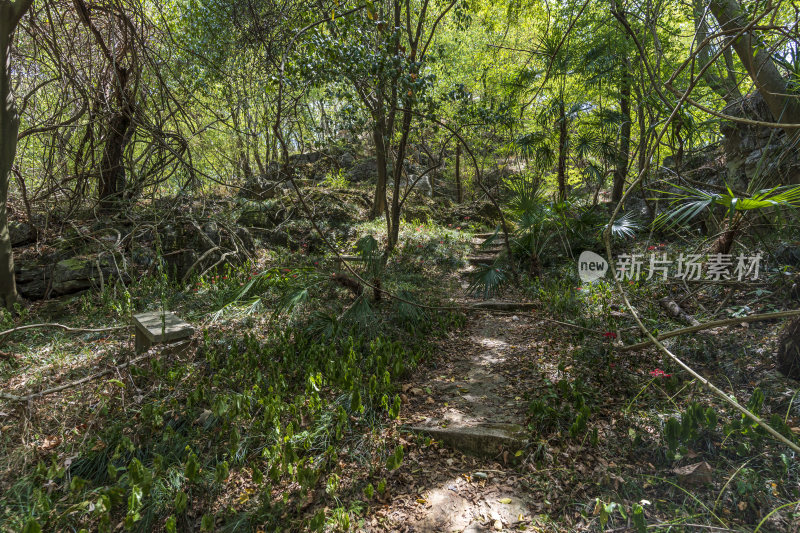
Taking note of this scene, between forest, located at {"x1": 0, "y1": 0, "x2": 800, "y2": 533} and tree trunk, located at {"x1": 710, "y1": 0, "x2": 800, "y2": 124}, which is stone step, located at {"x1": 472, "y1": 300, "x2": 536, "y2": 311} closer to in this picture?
forest, located at {"x1": 0, "y1": 0, "x2": 800, "y2": 533}

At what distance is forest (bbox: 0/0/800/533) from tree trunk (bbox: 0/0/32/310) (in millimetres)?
31

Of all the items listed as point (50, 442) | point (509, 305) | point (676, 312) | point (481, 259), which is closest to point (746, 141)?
point (676, 312)

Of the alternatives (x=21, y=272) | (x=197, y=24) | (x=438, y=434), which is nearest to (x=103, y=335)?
(x=21, y=272)

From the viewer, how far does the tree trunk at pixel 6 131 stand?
387cm

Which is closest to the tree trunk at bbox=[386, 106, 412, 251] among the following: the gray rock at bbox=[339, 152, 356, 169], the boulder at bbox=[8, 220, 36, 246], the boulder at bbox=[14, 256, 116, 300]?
the boulder at bbox=[14, 256, 116, 300]

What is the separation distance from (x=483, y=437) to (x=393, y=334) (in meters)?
1.86

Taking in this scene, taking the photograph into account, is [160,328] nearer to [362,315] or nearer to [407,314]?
[362,315]

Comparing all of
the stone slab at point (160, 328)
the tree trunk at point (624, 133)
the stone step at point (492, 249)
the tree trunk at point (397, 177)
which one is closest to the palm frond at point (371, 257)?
the tree trunk at point (397, 177)

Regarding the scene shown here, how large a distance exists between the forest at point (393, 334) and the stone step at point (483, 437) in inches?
0.8

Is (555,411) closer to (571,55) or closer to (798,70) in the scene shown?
(798,70)

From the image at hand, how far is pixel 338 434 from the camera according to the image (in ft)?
8.39

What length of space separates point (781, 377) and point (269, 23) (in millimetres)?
6659

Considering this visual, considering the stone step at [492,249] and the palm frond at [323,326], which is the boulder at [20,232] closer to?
the palm frond at [323,326]

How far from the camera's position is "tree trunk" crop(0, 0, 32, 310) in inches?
152
